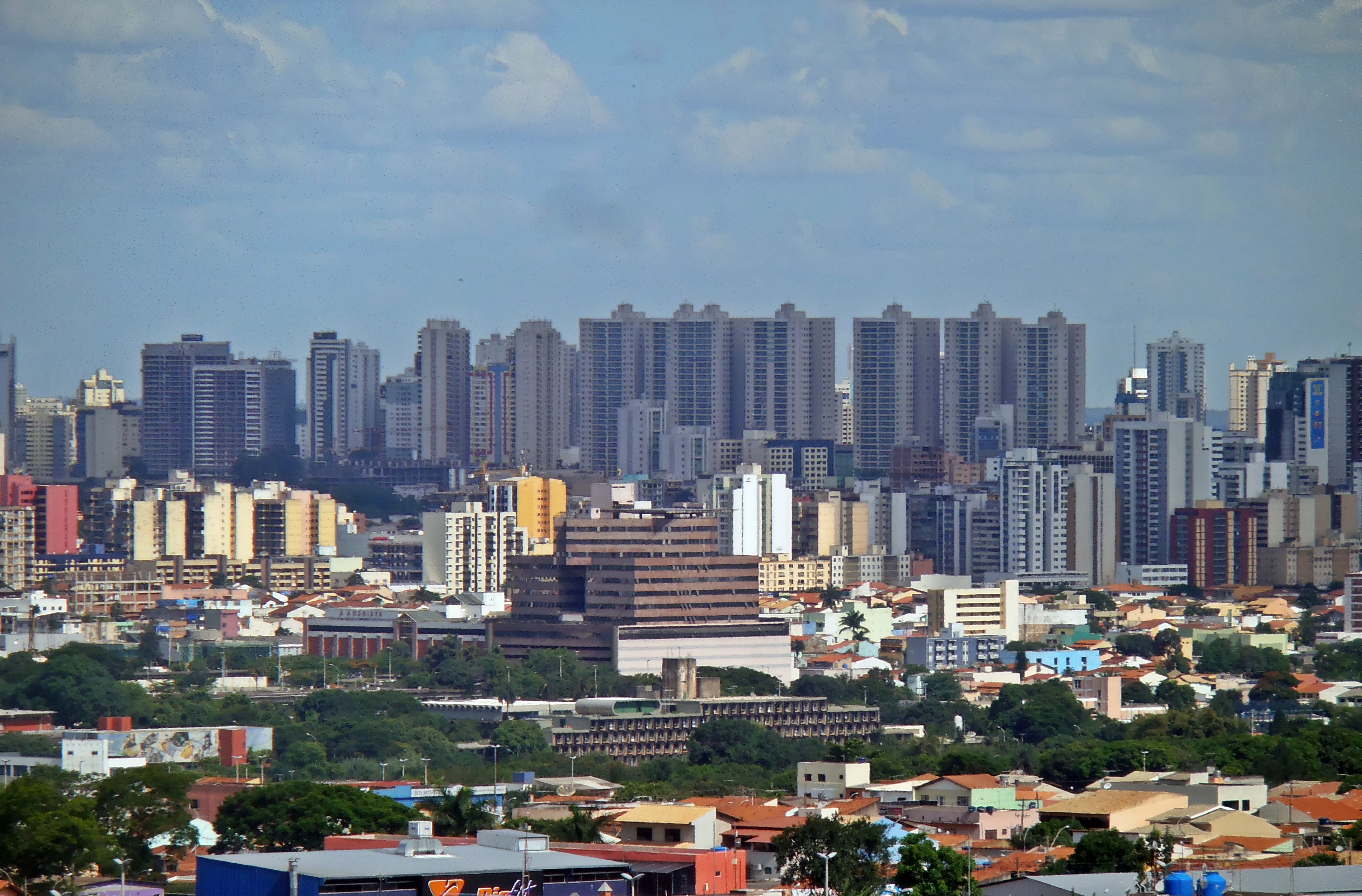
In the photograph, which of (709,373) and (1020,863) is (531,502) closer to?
(709,373)

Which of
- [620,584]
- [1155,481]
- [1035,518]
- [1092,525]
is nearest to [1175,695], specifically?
[620,584]

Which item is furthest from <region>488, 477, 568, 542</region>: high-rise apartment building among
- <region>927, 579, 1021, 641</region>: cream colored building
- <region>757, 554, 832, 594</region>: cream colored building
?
<region>927, 579, 1021, 641</region>: cream colored building

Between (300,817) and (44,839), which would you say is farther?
(300,817)

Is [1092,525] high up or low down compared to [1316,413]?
down

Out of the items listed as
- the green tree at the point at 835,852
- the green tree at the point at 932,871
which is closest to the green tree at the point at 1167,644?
the green tree at the point at 835,852

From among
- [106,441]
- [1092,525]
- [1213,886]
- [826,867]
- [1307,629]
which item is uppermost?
[106,441]

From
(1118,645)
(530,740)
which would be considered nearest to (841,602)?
(1118,645)

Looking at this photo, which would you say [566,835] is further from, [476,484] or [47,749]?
[476,484]

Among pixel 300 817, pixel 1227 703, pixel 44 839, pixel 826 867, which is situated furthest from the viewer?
pixel 1227 703
